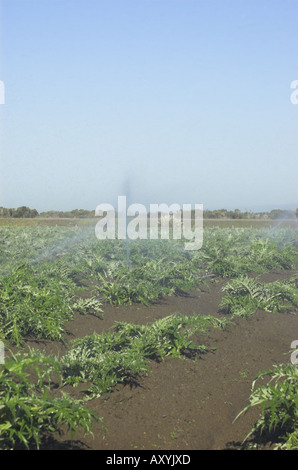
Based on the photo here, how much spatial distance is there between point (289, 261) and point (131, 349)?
8799mm

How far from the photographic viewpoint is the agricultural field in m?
3.03

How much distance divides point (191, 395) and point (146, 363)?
2.06 feet

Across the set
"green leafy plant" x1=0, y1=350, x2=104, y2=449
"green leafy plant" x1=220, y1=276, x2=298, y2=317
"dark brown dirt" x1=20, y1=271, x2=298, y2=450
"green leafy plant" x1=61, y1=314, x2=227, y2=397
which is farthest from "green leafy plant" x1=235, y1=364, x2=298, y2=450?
"green leafy plant" x1=220, y1=276, x2=298, y2=317

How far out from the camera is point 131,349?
14.6ft

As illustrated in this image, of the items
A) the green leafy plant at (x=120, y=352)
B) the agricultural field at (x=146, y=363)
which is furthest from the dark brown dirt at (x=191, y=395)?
the green leafy plant at (x=120, y=352)

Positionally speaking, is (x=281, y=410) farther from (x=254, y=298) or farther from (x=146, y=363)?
(x=254, y=298)

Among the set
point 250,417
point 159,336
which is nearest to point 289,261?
point 159,336

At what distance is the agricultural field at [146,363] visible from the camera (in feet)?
9.95

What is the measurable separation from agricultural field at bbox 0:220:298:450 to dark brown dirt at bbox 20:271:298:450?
12 millimetres

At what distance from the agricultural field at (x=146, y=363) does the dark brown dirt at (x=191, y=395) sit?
12 millimetres

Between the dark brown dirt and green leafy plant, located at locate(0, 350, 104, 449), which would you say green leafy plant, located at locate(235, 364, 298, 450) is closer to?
the dark brown dirt

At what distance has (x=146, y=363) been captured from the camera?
4.46 meters

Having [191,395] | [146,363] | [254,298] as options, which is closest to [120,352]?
[146,363]
